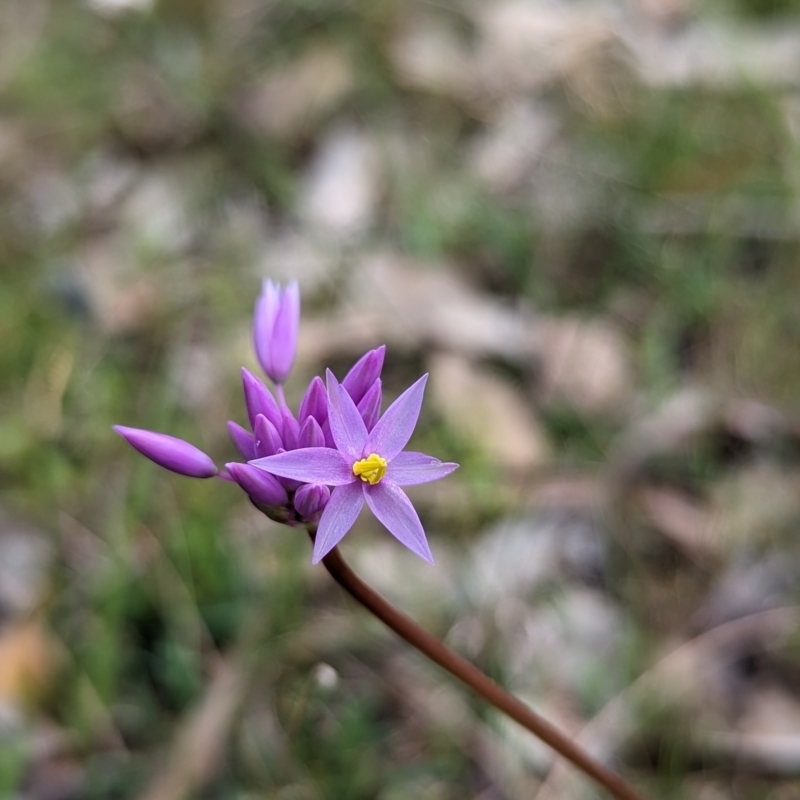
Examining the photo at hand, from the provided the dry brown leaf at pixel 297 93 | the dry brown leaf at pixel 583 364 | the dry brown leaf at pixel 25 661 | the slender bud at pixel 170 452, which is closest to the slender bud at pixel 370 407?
the slender bud at pixel 170 452

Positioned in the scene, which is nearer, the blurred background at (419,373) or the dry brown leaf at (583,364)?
the blurred background at (419,373)

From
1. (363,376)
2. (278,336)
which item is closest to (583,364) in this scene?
(278,336)

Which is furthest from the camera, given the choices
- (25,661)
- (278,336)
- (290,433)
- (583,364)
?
(583,364)

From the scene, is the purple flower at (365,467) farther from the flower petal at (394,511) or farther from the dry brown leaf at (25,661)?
the dry brown leaf at (25,661)

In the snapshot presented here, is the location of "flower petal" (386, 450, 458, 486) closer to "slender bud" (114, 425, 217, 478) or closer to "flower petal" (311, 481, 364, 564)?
"flower petal" (311, 481, 364, 564)

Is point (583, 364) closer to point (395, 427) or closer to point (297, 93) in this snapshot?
point (395, 427)

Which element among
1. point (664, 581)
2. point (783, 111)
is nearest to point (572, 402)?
point (664, 581)
